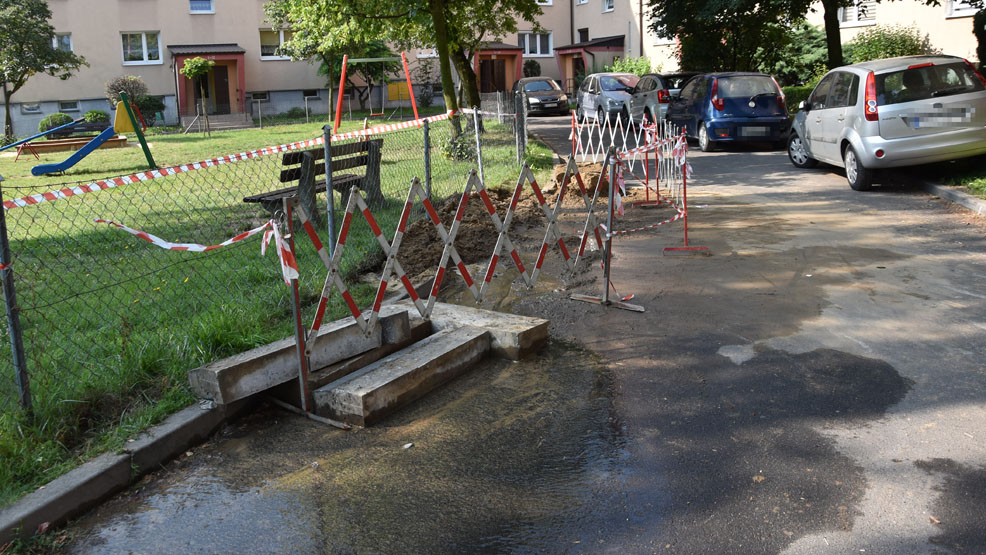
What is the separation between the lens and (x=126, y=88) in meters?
36.6

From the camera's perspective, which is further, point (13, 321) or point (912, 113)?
point (912, 113)

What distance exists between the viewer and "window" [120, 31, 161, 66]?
3941cm

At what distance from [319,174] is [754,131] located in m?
10.7

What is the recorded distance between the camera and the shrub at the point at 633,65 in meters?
40.0

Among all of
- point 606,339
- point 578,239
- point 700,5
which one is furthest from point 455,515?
point 700,5

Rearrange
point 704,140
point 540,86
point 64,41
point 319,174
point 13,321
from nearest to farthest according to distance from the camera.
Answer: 1. point 13,321
2. point 319,174
3. point 704,140
4. point 540,86
5. point 64,41

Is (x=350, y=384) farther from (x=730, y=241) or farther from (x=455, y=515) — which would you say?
(x=730, y=241)

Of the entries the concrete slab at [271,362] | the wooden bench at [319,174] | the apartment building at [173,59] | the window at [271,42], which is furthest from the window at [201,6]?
the concrete slab at [271,362]

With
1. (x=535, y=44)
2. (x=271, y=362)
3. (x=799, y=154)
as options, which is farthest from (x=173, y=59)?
(x=271, y=362)

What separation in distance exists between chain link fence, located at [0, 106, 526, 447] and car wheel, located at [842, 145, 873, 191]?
586cm

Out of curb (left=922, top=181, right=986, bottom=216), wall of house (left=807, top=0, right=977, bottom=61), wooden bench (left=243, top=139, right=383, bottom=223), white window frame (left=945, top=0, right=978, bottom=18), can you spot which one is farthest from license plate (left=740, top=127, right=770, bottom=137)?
white window frame (left=945, top=0, right=978, bottom=18)

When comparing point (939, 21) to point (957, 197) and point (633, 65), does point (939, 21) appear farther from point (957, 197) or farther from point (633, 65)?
point (957, 197)

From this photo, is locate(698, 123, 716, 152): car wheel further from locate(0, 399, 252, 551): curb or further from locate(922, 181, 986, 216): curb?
locate(0, 399, 252, 551): curb

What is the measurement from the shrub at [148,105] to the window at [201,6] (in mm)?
4926
